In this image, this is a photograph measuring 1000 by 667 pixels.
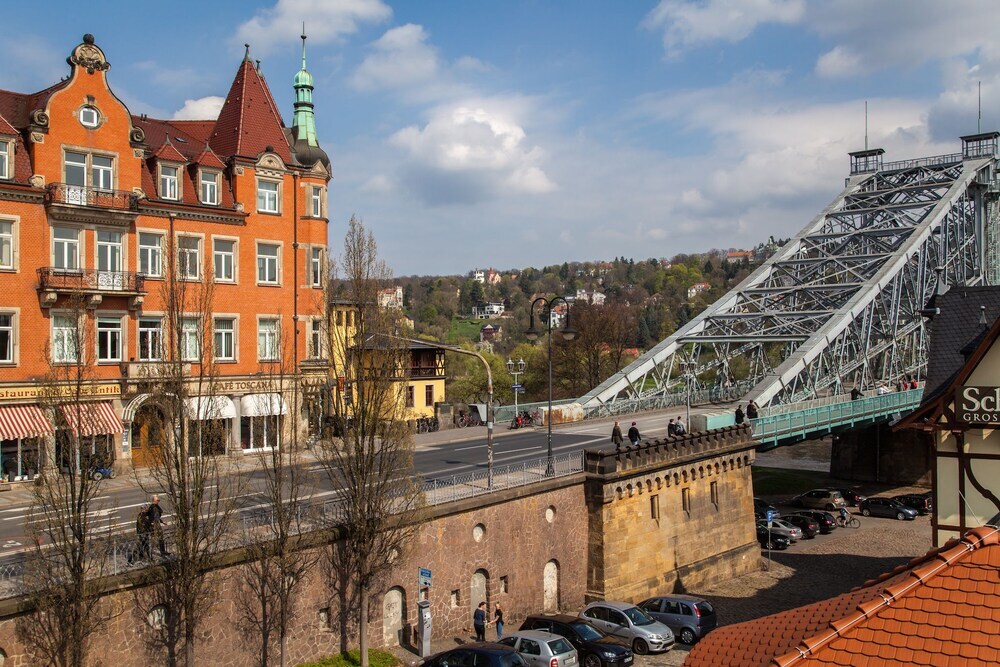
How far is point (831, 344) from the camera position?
60.2 m

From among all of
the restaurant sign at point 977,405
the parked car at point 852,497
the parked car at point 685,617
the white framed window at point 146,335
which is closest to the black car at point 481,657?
the parked car at point 685,617

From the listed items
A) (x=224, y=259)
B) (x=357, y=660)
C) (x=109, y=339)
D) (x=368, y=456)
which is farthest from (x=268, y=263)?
(x=357, y=660)

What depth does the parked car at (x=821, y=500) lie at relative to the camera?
52.0m

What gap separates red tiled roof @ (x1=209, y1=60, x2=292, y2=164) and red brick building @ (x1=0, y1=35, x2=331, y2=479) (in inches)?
3.3

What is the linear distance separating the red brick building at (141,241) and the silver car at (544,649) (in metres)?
8.63

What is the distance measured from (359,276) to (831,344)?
44773 mm

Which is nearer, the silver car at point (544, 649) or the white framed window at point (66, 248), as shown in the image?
the silver car at point (544, 649)

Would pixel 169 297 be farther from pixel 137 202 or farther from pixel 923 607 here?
pixel 923 607

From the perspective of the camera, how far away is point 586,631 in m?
24.6

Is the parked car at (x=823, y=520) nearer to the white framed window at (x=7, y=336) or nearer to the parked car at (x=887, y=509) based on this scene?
the parked car at (x=887, y=509)

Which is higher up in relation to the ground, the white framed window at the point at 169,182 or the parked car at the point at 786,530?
the white framed window at the point at 169,182

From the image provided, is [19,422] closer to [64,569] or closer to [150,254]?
[150,254]

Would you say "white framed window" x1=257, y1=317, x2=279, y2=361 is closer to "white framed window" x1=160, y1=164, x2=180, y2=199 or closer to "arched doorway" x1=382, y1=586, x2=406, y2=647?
"white framed window" x1=160, y1=164, x2=180, y2=199

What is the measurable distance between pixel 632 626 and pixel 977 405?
1210cm
